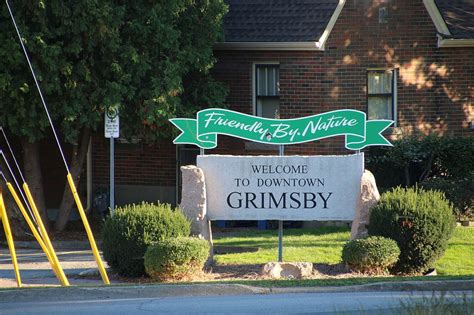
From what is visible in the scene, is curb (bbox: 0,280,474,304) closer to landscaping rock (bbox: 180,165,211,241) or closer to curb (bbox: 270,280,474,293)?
curb (bbox: 270,280,474,293)

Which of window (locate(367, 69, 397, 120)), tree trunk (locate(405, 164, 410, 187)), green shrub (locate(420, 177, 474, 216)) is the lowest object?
green shrub (locate(420, 177, 474, 216))

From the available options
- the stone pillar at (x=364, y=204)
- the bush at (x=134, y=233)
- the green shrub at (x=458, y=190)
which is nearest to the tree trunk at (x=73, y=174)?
the bush at (x=134, y=233)

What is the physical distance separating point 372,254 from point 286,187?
7.07 feet

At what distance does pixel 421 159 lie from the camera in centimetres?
2078

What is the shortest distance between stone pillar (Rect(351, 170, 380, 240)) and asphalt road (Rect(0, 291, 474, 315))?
110 inches

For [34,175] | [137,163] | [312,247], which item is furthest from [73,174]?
[312,247]

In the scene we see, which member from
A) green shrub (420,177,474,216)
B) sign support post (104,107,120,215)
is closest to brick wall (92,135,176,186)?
sign support post (104,107,120,215)

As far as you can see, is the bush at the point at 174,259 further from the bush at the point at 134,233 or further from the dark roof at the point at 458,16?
the dark roof at the point at 458,16

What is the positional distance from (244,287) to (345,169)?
142 inches

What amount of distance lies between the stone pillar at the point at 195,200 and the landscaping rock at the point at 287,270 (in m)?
1.37

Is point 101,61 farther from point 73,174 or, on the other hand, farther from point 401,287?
point 401,287

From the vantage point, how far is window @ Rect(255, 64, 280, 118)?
22.0 metres

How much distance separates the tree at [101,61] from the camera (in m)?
18.2

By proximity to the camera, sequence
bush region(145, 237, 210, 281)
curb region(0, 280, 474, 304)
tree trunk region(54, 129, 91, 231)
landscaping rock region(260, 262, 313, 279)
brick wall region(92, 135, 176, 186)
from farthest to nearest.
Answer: brick wall region(92, 135, 176, 186), tree trunk region(54, 129, 91, 231), landscaping rock region(260, 262, 313, 279), bush region(145, 237, 210, 281), curb region(0, 280, 474, 304)
